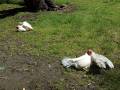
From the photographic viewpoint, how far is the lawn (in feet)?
22.8

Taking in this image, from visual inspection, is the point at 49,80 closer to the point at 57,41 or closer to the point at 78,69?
the point at 78,69

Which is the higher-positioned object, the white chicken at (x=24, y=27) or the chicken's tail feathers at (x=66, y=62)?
the chicken's tail feathers at (x=66, y=62)

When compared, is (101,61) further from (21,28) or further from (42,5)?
(42,5)

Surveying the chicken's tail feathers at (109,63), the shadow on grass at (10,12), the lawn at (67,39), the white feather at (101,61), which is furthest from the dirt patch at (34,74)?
the shadow on grass at (10,12)

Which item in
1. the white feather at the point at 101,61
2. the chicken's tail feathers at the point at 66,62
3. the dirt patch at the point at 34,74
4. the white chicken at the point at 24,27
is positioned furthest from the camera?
the white chicken at the point at 24,27

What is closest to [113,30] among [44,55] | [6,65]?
[44,55]

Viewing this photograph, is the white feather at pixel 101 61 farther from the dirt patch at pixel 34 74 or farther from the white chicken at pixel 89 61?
the dirt patch at pixel 34 74

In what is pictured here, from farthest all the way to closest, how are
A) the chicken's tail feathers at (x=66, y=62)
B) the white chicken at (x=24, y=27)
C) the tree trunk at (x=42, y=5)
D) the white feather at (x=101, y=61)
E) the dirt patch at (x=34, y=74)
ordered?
the tree trunk at (x=42, y=5), the white chicken at (x=24, y=27), the chicken's tail feathers at (x=66, y=62), the white feather at (x=101, y=61), the dirt patch at (x=34, y=74)

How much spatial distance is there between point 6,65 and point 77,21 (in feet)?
10.2

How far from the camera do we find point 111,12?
36.6 ft

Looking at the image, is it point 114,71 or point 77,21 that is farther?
point 77,21

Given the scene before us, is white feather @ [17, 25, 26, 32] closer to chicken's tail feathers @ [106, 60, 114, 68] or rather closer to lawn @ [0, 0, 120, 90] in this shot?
lawn @ [0, 0, 120, 90]

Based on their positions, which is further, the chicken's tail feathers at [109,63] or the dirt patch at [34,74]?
the chicken's tail feathers at [109,63]

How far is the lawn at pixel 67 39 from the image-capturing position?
22.8ft
